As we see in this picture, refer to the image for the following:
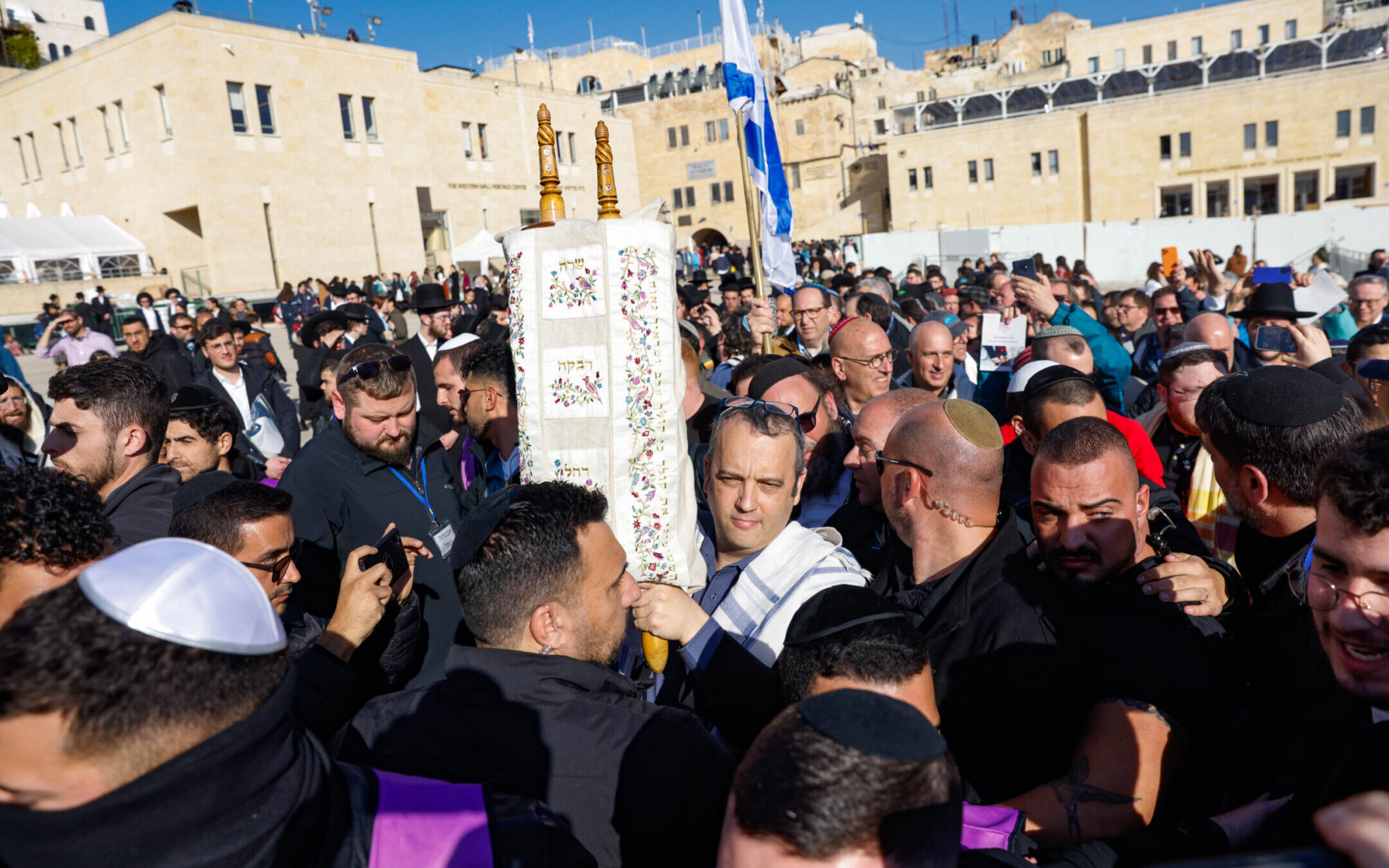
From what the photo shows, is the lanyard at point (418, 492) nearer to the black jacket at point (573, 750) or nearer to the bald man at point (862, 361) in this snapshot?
the black jacket at point (573, 750)

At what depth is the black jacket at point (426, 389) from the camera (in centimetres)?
612

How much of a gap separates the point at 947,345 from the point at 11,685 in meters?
5.05

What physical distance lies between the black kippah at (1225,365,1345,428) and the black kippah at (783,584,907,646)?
1331 millimetres

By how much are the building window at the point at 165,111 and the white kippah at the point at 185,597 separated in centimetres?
3392

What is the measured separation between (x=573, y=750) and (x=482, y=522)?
0.63m

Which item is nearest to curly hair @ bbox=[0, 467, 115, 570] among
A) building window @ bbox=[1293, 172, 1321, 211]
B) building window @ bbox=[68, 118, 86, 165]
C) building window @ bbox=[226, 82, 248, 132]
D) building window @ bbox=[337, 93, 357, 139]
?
building window @ bbox=[226, 82, 248, 132]

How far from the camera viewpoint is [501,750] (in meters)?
1.84

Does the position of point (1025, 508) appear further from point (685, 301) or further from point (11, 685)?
point (685, 301)

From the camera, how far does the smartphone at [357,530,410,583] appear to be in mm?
2715

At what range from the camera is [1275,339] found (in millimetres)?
5117

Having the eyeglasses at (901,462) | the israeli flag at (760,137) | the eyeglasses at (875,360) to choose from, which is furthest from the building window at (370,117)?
the eyeglasses at (901,462)

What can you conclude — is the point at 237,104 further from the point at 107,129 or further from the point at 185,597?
the point at 185,597

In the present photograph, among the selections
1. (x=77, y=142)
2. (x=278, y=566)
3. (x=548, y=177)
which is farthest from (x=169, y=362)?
(x=77, y=142)

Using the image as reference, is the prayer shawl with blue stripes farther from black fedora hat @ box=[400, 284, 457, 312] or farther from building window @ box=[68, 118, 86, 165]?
building window @ box=[68, 118, 86, 165]
